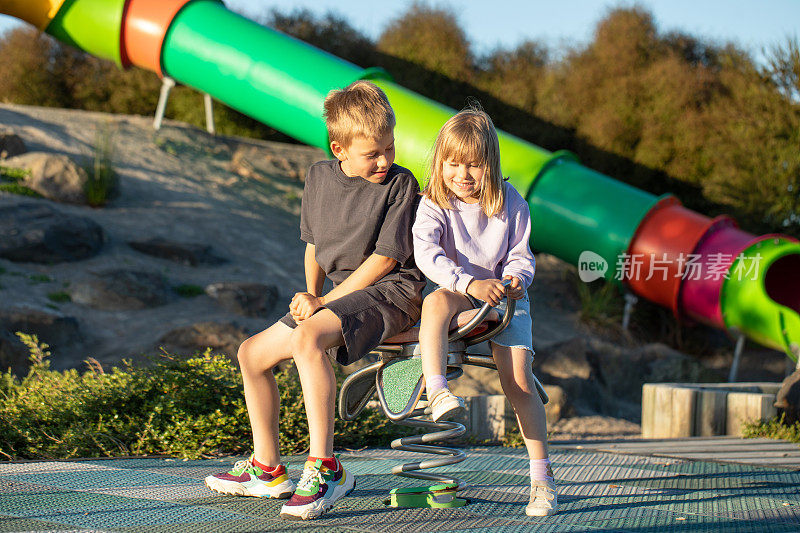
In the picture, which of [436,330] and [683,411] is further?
[683,411]

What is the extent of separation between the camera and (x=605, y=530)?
7.61 feet

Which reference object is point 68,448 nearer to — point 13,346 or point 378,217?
point 378,217

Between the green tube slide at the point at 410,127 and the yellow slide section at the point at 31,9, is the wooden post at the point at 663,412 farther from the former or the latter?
the yellow slide section at the point at 31,9

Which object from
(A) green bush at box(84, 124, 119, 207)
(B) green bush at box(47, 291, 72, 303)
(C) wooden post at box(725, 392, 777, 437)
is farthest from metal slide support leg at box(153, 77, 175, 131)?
(C) wooden post at box(725, 392, 777, 437)

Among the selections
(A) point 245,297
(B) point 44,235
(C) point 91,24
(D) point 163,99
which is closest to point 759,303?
(A) point 245,297

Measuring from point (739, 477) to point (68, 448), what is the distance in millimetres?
3094

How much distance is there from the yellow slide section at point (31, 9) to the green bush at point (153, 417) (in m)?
8.69

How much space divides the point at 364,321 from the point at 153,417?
176cm

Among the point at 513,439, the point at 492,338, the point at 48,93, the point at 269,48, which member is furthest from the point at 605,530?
the point at 48,93

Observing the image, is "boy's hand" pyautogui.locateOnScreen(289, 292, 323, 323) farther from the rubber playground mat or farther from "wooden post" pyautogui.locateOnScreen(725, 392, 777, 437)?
"wooden post" pyautogui.locateOnScreen(725, 392, 777, 437)

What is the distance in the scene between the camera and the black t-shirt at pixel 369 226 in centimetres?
268

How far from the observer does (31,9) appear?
11.3 metres

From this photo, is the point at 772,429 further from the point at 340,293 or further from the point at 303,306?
the point at 303,306

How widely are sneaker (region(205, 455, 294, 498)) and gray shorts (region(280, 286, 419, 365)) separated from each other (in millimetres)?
505
